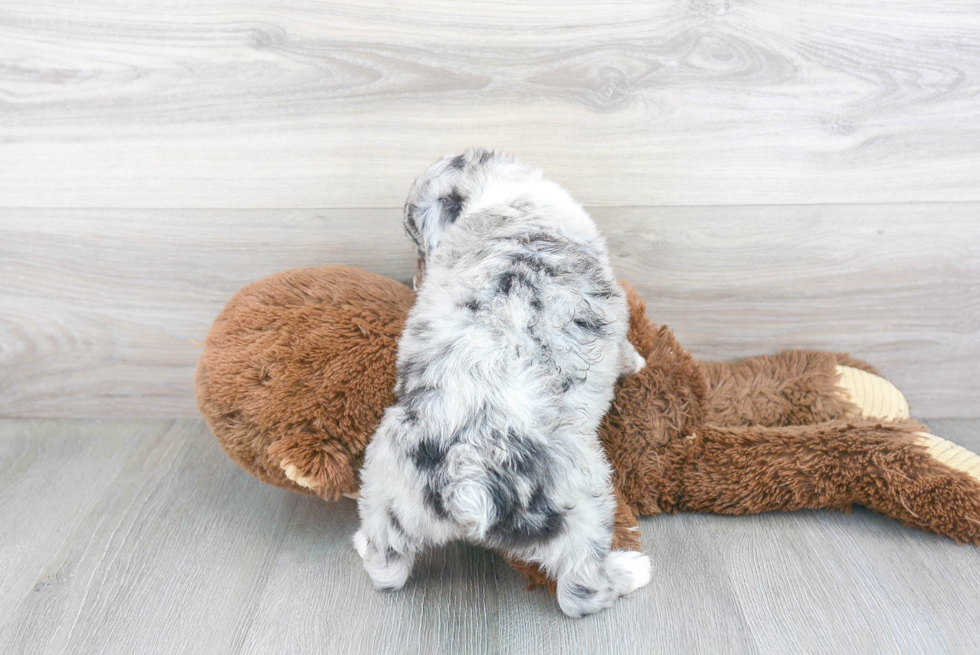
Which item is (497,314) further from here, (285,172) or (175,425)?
(175,425)

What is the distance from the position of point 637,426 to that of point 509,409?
531mm

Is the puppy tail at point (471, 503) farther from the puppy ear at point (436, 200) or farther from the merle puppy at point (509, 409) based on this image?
the puppy ear at point (436, 200)

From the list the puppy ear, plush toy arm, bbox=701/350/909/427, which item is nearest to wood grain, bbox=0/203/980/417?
plush toy arm, bbox=701/350/909/427

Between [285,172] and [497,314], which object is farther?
[285,172]

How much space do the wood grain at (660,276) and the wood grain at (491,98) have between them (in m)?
0.07

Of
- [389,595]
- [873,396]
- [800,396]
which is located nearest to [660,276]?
[800,396]

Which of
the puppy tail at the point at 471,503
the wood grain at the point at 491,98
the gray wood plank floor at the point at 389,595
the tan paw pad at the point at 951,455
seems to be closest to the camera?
the puppy tail at the point at 471,503

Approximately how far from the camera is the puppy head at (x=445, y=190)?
4.99ft

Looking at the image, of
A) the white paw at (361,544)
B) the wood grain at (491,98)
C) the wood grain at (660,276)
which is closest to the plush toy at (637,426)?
the white paw at (361,544)

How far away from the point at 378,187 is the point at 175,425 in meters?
1.00

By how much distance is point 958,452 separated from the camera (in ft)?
5.40

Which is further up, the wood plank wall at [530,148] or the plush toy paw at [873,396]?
the wood plank wall at [530,148]

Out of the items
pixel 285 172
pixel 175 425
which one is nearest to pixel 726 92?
pixel 285 172

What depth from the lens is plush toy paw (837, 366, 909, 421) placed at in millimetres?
1800
